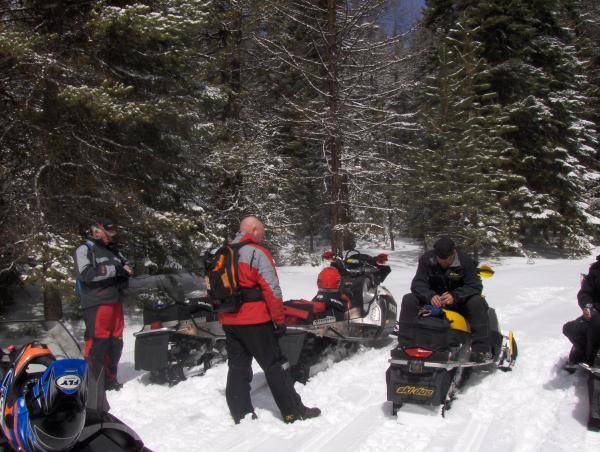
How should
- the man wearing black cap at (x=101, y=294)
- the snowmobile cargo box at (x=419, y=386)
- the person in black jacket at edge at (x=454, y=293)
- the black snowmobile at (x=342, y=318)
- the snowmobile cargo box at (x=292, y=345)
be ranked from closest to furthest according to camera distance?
the snowmobile cargo box at (x=419, y=386)
the person in black jacket at edge at (x=454, y=293)
the snowmobile cargo box at (x=292, y=345)
the man wearing black cap at (x=101, y=294)
the black snowmobile at (x=342, y=318)

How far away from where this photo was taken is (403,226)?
21.6 meters

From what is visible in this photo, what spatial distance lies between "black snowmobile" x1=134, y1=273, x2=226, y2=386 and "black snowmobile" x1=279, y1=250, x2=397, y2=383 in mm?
979

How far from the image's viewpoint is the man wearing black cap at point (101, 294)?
5.71 m

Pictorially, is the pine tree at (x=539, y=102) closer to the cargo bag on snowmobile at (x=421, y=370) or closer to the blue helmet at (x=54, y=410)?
the cargo bag on snowmobile at (x=421, y=370)

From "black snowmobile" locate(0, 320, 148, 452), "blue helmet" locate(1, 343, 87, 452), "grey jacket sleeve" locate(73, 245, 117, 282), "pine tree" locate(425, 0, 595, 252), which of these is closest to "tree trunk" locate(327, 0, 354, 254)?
"pine tree" locate(425, 0, 595, 252)

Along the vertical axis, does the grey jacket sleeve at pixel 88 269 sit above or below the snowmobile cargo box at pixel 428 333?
above

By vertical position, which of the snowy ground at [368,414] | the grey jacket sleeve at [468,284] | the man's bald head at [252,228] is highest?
the man's bald head at [252,228]

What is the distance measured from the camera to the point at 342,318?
6945 mm

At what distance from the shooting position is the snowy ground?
433cm

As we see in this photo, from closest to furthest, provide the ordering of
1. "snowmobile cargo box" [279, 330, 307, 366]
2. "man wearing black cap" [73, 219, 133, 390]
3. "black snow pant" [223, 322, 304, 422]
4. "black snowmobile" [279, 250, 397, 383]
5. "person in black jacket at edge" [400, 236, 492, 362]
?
"black snow pant" [223, 322, 304, 422] → "person in black jacket at edge" [400, 236, 492, 362] → "snowmobile cargo box" [279, 330, 307, 366] → "man wearing black cap" [73, 219, 133, 390] → "black snowmobile" [279, 250, 397, 383]

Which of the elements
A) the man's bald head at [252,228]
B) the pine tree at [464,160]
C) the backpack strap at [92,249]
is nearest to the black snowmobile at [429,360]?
the man's bald head at [252,228]

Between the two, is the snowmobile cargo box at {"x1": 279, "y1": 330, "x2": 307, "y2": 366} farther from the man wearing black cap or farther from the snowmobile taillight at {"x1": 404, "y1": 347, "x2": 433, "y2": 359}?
the man wearing black cap

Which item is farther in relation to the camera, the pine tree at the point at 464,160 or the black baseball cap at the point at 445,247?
the pine tree at the point at 464,160

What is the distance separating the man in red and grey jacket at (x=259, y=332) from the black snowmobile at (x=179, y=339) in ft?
3.95
